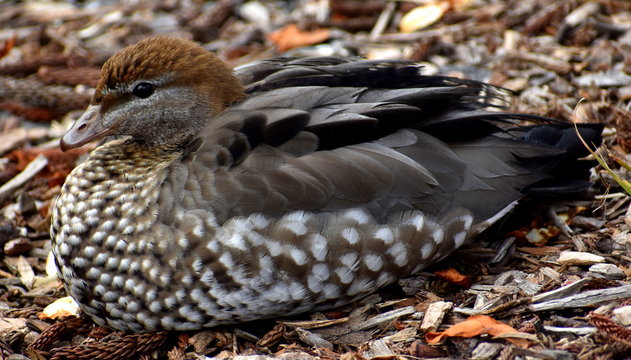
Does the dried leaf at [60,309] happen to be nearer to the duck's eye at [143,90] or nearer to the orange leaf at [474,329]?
the duck's eye at [143,90]

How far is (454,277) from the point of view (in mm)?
3410

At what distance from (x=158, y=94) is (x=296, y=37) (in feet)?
7.38

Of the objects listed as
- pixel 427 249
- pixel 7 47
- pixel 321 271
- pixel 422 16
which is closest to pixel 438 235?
pixel 427 249

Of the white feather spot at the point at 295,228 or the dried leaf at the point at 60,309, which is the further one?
the dried leaf at the point at 60,309

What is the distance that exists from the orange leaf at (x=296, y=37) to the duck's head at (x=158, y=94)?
2037mm

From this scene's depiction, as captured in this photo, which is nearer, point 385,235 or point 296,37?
point 385,235

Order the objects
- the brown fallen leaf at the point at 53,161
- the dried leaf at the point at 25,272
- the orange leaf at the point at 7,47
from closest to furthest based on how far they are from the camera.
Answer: the dried leaf at the point at 25,272, the brown fallen leaf at the point at 53,161, the orange leaf at the point at 7,47

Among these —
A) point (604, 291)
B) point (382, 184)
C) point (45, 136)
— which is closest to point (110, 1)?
point (45, 136)

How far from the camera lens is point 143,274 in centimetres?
320

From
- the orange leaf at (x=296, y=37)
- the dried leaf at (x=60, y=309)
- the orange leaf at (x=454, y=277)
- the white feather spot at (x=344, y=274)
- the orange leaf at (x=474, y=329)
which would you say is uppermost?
the orange leaf at (x=296, y=37)

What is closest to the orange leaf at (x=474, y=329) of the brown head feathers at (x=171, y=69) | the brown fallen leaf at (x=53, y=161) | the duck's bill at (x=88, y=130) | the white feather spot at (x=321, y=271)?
the white feather spot at (x=321, y=271)

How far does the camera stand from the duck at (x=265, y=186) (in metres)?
3.16

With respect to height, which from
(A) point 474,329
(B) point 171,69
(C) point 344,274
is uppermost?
(B) point 171,69

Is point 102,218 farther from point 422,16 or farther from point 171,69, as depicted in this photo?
point 422,16
